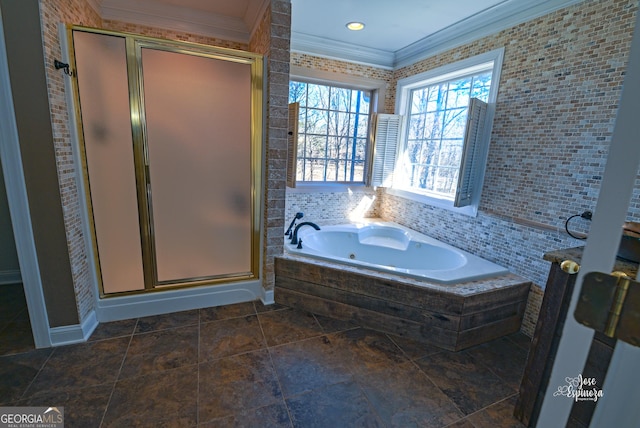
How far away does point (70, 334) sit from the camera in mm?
2055

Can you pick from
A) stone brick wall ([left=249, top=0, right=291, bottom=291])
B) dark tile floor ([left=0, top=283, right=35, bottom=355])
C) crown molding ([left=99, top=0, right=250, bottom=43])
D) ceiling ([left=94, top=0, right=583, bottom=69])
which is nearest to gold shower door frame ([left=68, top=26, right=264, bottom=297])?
stone brick wall ([left=249, top=0, right=291, bottom=291])

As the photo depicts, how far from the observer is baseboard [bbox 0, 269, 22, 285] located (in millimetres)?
2806

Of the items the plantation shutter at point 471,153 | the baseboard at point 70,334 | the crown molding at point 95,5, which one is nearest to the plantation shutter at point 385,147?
the plantation shutter at point 471,153

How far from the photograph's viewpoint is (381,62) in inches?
149

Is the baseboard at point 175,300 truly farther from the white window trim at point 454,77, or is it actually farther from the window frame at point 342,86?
the white window trim at point 454,77

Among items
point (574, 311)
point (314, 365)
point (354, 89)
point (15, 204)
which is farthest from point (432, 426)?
point (354, 89)

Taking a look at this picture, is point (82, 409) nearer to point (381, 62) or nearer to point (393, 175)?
point (393, 175)

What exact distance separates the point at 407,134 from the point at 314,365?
3.12m

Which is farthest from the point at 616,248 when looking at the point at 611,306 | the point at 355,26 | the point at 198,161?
the point at 355,26

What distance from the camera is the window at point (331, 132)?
145 inches

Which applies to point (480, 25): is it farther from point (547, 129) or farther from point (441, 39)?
point (547, 129)

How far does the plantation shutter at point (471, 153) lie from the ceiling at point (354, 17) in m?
0.75

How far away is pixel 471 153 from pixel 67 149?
321 cm

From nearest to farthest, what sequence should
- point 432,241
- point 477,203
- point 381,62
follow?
1. point 477,203
2. point 432,241
3. point 381,62
